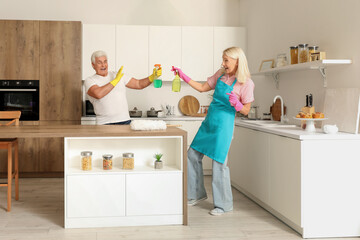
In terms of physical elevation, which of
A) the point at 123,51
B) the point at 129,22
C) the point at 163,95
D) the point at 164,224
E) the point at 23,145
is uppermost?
the point at 129,22

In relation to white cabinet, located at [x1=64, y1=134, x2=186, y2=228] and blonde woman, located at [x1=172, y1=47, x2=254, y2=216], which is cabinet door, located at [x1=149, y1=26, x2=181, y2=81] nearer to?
blonde woman, located at [x1=172, y1=47, x2=254, y2=216]

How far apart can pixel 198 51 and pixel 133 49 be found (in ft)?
2.86

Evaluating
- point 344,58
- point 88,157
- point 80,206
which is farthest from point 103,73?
point 344,58

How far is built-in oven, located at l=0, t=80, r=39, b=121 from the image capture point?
5402 millimetres

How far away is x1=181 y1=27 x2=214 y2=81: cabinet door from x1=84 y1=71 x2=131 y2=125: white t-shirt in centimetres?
175

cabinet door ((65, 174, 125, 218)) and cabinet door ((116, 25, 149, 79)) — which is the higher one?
cabinet door ((116, 25, 149, 79))

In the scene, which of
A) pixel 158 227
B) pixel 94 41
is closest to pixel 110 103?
pixel 158 227

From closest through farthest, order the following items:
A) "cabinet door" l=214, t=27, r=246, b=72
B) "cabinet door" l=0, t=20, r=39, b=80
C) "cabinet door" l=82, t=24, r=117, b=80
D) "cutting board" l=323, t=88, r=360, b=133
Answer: "cutting board" l=323, t=88, r=360, b=133 < "cabinet door" l=0, t=20, r=39, b=80 < "cabinet door" l=82, t=24, r=117, b=80 < "cabinet door" l=214, t=27, r=246, b=72

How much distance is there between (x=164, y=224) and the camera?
3314 millimetres

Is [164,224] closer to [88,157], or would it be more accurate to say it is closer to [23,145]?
[88,157]

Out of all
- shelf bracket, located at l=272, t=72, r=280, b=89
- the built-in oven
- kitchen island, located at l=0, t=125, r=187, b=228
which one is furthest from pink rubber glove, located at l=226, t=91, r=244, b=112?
the built-in oven

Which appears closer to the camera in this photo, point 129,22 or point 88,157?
point 88,157

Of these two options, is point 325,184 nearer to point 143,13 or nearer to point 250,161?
point 250,161

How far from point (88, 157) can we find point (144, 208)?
1.90 ft
